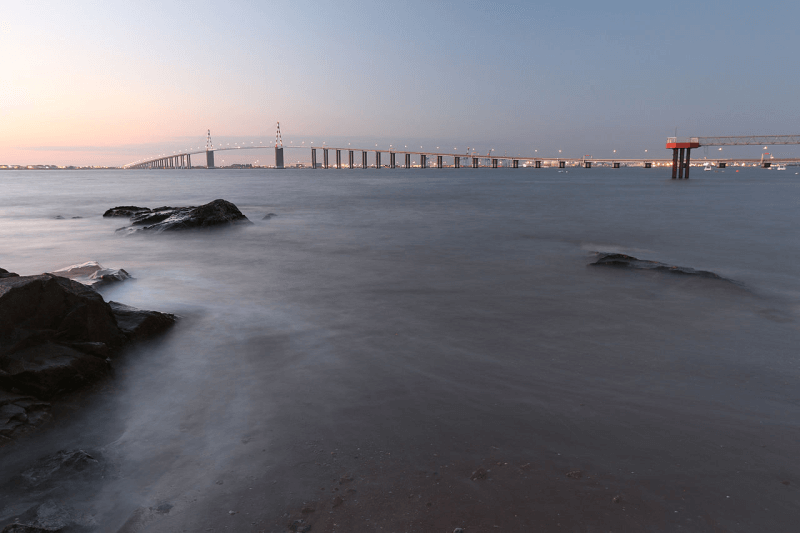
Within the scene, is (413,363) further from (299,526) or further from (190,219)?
(190,219)

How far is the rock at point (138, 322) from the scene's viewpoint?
4836 millimetres

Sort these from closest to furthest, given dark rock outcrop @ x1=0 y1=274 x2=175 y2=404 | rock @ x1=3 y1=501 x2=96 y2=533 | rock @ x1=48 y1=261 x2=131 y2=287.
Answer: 1. rock @ x1=3 y1=501 x2=96 y2=533
2. dark rock outcrop @ x1=0 y1=274 x2=175 y2=404
3. rock @ x1=48 y1=261 x2=131 y2=287

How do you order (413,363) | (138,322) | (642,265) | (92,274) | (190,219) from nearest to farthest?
(413,363) → (138,322) → (92,274) → (642,265) → (190,219)

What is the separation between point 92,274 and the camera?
759 cm

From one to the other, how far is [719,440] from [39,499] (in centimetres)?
395

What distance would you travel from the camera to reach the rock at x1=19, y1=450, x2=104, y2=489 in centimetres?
274

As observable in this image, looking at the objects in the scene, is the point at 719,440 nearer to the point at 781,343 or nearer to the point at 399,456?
the point at 399,456

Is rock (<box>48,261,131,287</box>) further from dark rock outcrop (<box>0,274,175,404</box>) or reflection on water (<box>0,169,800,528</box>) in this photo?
dark rock outcrop (<box>0,274,175,404</box>)

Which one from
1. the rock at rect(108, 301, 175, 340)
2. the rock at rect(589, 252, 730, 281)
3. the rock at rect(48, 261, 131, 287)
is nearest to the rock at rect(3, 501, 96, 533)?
the rock at rect(108, 301, 175, 340)

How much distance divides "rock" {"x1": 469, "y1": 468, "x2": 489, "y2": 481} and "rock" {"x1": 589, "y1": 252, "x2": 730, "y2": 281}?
6.61 meters

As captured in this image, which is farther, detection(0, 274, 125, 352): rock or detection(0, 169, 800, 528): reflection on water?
detection(0, 274, 125, 352): rock

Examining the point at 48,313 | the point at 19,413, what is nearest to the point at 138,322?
the point at 48,313

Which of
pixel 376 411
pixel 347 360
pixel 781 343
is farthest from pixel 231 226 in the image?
pixel 781 343

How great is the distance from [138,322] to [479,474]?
3871 millimetres
